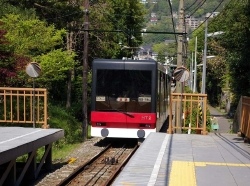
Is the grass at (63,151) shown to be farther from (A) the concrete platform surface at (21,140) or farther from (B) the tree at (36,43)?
(B) the tree at (36,43)

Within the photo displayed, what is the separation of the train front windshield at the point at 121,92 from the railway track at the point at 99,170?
1548mm

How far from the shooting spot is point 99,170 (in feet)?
45.3

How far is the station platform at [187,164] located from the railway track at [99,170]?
139cm

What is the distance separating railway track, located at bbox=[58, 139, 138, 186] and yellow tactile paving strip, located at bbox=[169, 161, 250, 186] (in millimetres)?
2662

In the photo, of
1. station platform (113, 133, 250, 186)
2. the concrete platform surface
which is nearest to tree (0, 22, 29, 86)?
the concrete platform surface

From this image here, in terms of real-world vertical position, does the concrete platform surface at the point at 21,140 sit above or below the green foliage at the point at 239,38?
below

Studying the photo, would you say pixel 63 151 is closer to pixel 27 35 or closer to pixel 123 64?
pixel 123 64

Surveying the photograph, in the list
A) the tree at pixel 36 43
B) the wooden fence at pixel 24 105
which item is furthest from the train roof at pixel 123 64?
the tree at pixel 36 43

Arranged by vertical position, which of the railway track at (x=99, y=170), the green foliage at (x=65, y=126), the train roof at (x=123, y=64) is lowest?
the railway track at (x=99, y=170)

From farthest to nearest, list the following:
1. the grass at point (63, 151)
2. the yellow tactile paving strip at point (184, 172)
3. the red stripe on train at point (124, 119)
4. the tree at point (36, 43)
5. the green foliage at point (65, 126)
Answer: the tree at point (36, 43), the green foliage at point (65, 126), the red stripe on train at point (124, 119), the grass at point (63, 151), the yellow tactile paving strip at point (184, 172)

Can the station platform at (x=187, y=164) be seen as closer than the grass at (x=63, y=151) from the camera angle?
Yes

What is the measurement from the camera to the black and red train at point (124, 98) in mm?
17781

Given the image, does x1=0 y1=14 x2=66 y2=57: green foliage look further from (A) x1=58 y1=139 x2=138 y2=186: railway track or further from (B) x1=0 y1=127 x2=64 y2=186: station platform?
(B) x1=0 y1=127 x2=64 y2=186: station platform

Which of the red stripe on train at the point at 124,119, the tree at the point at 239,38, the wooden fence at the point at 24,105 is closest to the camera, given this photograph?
the wooden fence at the point at 24,105
